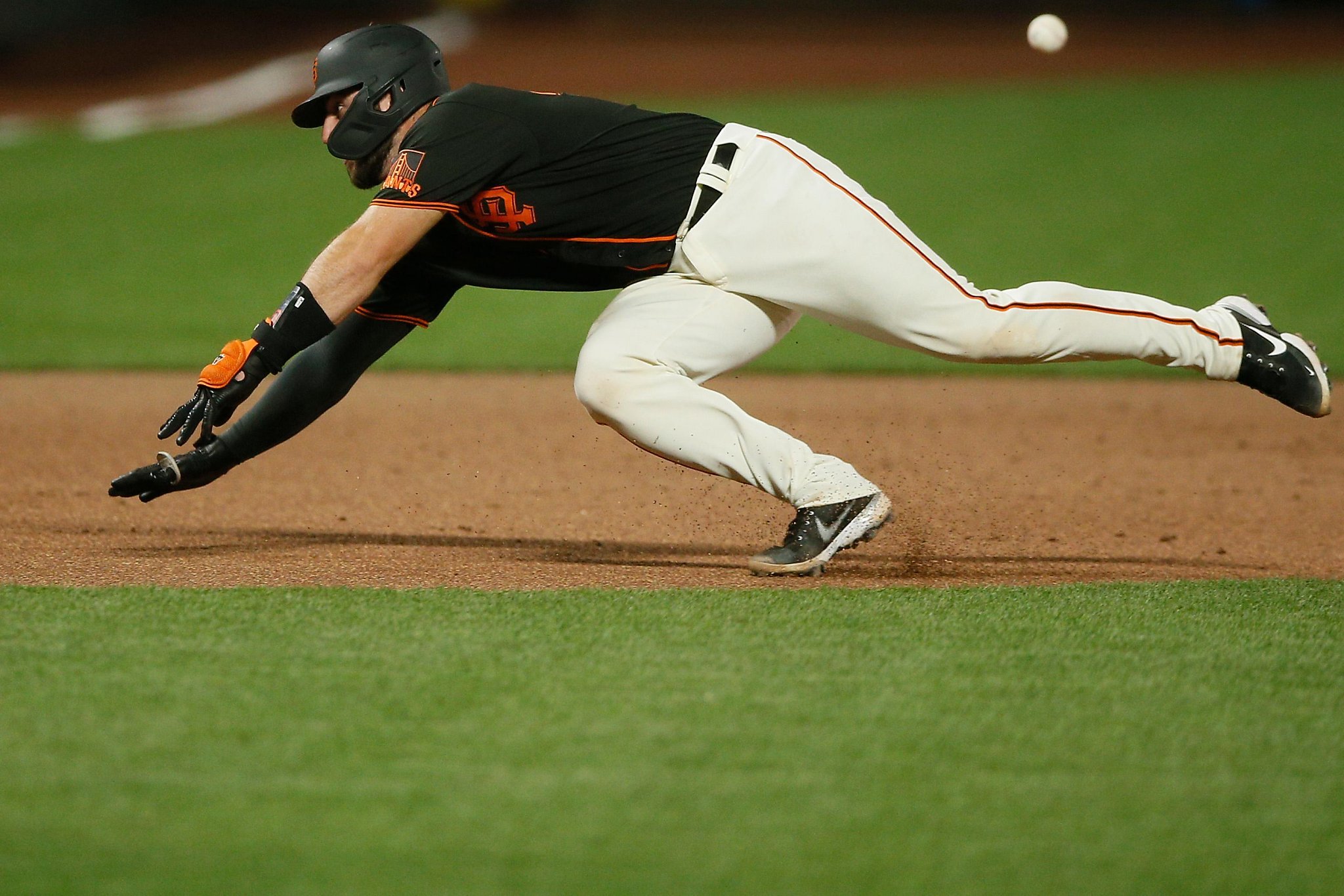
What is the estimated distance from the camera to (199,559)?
4566mm

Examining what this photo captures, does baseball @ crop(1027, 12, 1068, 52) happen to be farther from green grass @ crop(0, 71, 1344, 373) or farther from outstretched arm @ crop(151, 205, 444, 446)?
green grass @ crop(0, 71, 1344, 373)

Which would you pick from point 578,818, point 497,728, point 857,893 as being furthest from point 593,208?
point 857,893

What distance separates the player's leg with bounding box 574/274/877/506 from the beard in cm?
75

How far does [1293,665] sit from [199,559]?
293cm

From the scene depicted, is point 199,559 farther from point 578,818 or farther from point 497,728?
point 578,818

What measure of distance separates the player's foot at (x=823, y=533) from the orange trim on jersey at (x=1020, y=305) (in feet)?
1.92

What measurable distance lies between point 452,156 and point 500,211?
0.72 feet

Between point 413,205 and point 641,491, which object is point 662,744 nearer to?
point 413,205

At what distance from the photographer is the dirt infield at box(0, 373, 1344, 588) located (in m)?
4.59

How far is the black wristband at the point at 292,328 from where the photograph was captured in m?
4.01

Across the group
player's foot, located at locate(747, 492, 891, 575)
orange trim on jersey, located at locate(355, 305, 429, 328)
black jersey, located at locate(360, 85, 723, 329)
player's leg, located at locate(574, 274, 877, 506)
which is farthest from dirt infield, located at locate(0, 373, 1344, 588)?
black jersey, located at locate(360, 85, 723, 329)

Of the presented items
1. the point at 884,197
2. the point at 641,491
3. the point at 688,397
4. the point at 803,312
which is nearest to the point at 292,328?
the point at 688,397

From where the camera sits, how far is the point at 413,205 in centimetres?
396

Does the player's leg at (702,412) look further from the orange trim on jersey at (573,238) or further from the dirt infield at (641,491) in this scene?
the dirt infield at (641,491)
